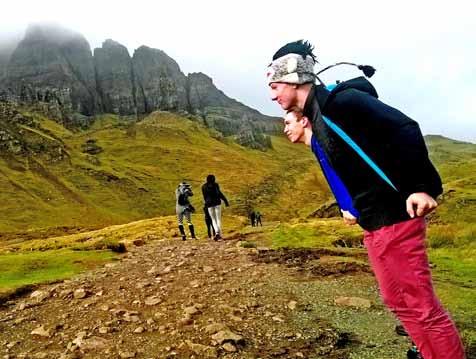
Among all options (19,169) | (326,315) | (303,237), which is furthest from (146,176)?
(326,315)

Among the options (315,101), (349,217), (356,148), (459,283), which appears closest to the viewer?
(356,148)

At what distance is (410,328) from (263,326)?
449cm

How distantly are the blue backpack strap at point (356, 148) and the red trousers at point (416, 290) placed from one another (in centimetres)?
44

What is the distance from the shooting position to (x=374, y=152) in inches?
182

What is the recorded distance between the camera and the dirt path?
7.86m

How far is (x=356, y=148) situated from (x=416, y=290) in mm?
1330

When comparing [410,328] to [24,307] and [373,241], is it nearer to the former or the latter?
[373,241]

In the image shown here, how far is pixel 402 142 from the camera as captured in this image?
444 centimetres

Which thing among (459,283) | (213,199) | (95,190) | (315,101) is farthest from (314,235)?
(95,190)

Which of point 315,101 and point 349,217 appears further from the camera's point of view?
point 349,217

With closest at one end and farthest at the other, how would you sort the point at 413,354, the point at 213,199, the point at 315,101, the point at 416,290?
1. the point at 416,290
2. the point at 315,101
3. the point at 413,354
4. the point at 213,199

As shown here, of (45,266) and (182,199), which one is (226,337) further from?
(182,199)

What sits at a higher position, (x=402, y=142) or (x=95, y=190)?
(x=95, y=190)

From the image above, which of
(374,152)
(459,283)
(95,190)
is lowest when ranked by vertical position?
(459,283)
